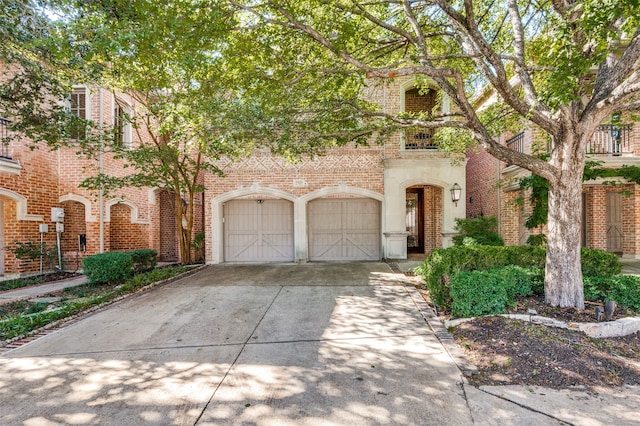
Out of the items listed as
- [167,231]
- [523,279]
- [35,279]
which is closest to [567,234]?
[523,279]

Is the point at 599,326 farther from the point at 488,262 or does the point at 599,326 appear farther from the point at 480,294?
the point at 488,262

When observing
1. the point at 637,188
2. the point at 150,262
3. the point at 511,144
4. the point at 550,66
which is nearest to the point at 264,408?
the point at 550,66

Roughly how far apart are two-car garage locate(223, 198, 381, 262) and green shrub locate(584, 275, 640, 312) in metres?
6.07

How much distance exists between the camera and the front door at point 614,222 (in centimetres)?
1034

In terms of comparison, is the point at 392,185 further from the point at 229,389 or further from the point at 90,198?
the point at 90,198

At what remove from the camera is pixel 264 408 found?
249 cm

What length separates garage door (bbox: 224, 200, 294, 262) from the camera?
10438 millimetres

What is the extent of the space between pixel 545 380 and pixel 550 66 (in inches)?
150

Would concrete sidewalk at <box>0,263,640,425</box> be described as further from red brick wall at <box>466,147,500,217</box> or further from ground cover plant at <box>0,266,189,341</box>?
red brick wall at <box>466,147,500,217</box>

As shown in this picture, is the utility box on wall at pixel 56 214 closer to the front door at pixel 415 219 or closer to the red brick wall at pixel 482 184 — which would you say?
the front door at pixel 415 219

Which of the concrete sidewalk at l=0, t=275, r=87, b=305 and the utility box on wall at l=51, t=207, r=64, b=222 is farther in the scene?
the utility box on wall at l=51, t=207, r=64, b=222

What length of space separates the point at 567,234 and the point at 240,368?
474 cm

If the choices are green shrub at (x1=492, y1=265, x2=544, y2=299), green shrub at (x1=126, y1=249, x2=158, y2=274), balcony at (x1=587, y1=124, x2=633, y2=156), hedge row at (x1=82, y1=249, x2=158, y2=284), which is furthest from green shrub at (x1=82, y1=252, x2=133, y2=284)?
balcony at (x1=587, y1=124, x2=633, y2=156)

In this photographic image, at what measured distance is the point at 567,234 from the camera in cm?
423
